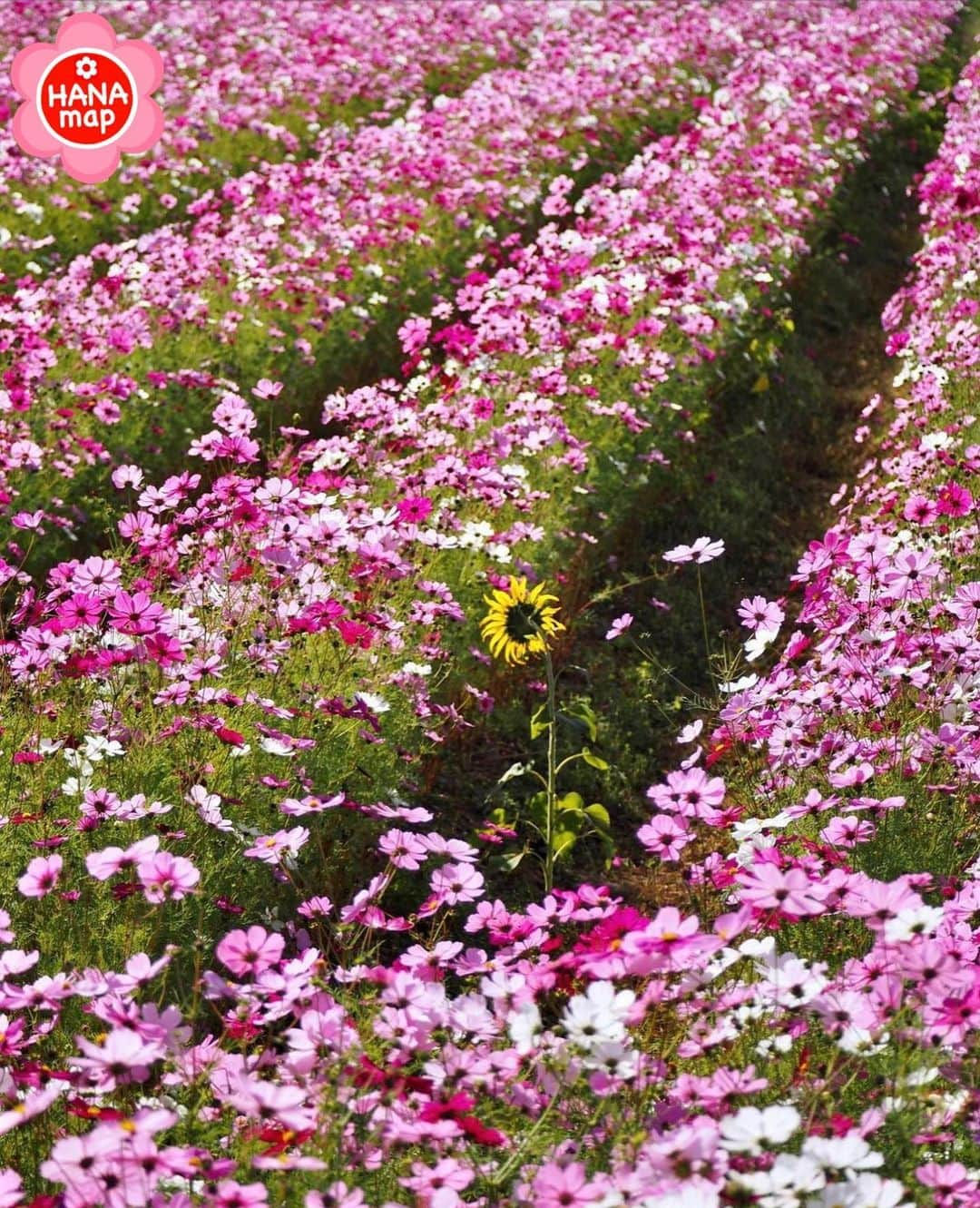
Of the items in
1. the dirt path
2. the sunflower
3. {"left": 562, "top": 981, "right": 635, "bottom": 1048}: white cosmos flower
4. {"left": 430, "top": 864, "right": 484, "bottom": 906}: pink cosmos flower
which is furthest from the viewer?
the dirt path

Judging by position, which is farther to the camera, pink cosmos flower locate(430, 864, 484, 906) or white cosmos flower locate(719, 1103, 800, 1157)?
pink cosmos flower locate(430, 864, 484, 906)

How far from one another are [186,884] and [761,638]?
1.65m

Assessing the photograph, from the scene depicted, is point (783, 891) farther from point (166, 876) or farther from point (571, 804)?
point (571, 804)

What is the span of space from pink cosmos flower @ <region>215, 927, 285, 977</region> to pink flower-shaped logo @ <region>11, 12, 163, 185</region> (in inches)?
313

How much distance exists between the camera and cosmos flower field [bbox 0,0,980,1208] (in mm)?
2373


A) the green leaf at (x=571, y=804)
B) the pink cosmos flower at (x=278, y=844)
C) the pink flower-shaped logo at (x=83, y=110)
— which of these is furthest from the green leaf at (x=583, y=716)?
the pink flower-shaped logo at (x=83, y=110)

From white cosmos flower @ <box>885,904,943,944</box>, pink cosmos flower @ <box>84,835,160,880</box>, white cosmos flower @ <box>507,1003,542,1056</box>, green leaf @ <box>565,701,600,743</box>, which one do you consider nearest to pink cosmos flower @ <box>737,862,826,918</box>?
white cosmos flower @ <box>885,904,943,944</box>

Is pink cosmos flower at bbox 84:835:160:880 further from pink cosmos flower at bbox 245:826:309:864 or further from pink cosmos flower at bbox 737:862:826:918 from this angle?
pink cosmos flower at bbox 737:862:826:918

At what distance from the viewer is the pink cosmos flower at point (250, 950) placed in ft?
8.35

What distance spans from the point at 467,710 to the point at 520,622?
1.47 metres

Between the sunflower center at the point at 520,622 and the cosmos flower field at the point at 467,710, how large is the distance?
0.06 ft

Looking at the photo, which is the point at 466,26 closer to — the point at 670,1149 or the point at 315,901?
the point at 315,901

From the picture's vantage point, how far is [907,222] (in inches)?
491

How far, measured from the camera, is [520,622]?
394 cm
